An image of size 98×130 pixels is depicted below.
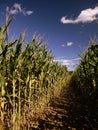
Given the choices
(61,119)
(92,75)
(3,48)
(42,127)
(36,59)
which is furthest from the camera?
(92,75)

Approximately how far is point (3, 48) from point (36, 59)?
308 cm

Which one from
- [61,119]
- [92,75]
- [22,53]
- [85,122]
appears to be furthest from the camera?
[92,75]

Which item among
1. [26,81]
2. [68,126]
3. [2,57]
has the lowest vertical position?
[68,126]

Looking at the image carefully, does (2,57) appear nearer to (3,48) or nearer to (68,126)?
(3,48)

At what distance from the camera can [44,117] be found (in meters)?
Answer: 7.30

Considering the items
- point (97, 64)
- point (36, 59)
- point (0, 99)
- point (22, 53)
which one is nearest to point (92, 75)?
point (97, 64)

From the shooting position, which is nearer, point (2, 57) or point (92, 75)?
point (2, 57)

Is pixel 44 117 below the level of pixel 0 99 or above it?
below

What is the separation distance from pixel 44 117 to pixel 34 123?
86cm

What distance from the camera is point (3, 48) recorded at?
4859 mm

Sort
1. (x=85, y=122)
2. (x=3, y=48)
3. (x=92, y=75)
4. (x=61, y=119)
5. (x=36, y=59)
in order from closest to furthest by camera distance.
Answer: (x=3, y=48), (x=85, y=122), (x=61, y=119), (x=36, y=59), (x=92, y=75)

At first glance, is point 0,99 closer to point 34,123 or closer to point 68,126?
point 34,123

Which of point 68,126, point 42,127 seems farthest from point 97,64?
point 42,127

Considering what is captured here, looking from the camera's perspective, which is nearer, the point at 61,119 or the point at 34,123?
the point at 34,123
